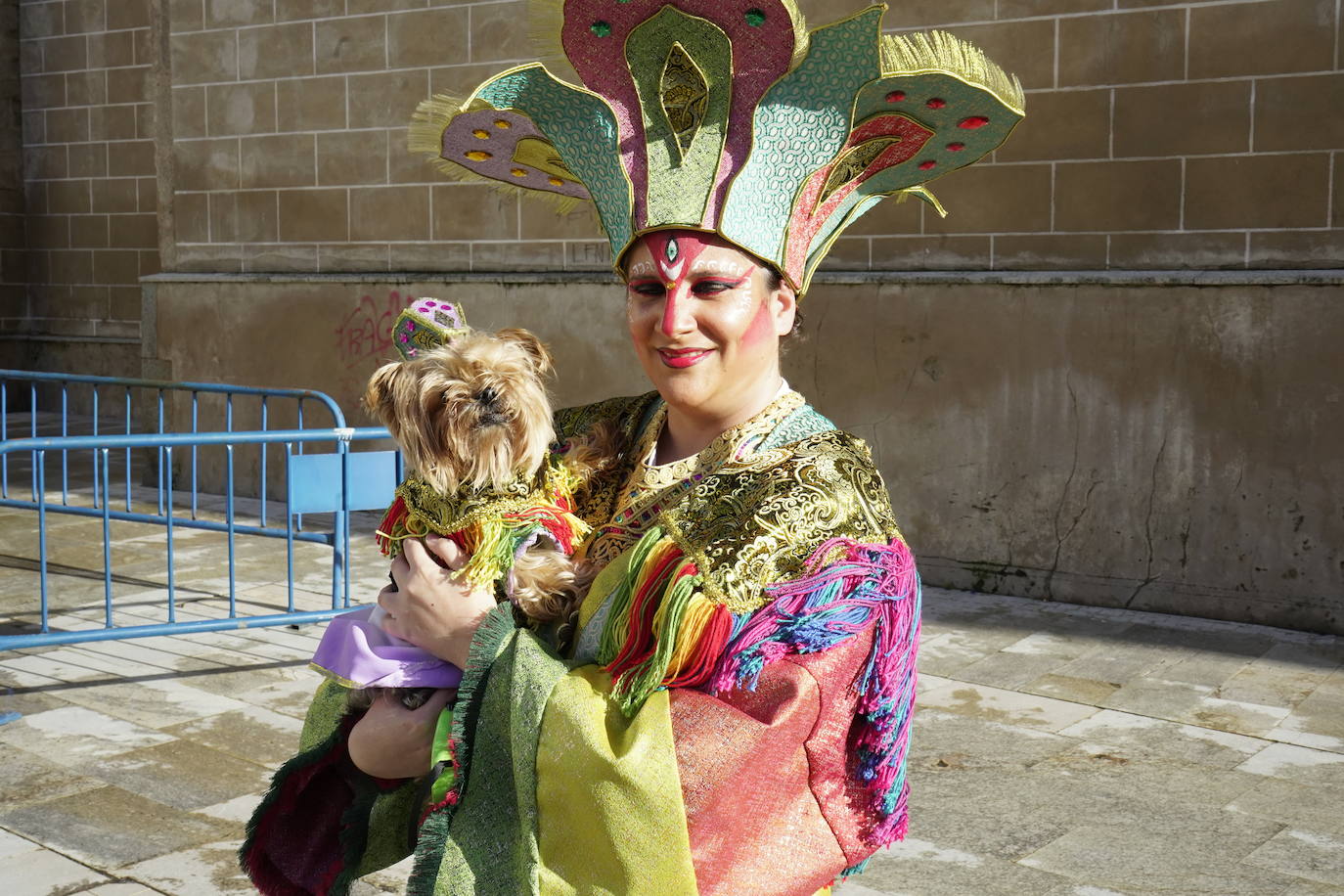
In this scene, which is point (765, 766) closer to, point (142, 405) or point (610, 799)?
point (610, 799)

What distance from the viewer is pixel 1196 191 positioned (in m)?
7.31

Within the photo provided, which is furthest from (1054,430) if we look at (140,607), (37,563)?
(37,563)

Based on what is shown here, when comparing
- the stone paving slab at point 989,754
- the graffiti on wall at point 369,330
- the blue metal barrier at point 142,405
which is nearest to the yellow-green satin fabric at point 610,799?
the stone paving slab at point 989,754

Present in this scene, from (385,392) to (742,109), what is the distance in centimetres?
88

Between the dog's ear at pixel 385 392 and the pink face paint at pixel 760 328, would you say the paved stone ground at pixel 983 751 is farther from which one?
the pink face paint at pixel 760 328

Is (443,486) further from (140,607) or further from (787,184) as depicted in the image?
(140,607)

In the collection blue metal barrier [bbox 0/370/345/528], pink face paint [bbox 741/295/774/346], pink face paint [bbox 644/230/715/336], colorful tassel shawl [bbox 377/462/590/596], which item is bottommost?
blue metal barrier [bbox 0/370/345/528]

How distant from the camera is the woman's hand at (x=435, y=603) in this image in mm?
2410

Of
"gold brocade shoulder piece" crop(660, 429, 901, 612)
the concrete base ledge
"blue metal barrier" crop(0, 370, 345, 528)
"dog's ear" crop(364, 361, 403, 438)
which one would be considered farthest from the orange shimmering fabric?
the concrete base ledge

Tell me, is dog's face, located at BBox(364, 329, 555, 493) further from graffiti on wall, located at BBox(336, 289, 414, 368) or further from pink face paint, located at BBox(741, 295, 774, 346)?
graffiti on wall, located at BBox(336, 289, 414, 368)

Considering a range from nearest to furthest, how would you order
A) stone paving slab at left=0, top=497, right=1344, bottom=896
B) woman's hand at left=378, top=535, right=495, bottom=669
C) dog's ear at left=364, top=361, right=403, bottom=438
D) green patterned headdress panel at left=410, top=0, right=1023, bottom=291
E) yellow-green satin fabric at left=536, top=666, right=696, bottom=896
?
yellow-green satin fabric at left=536, top=666, right=696, bottom=896 → green patterned headdress panel at left=410, top=0, right=1023, bottom=291 → woman's hand at left=378, top=535, right=495, bottom=669 → dog's ear at left=364, top=361, right=403, bottom=438 → stone paving slab at left=0, top=497, right=1344, bottom=896

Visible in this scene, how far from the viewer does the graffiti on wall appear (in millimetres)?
10438

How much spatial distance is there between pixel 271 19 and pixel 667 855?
10.3 metres

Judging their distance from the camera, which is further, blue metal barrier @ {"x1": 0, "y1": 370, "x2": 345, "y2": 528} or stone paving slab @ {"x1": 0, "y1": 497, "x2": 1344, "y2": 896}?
blue metal barrier @ {"x1": 0, "y1": 370, "x2": 345, "y2": 528}
